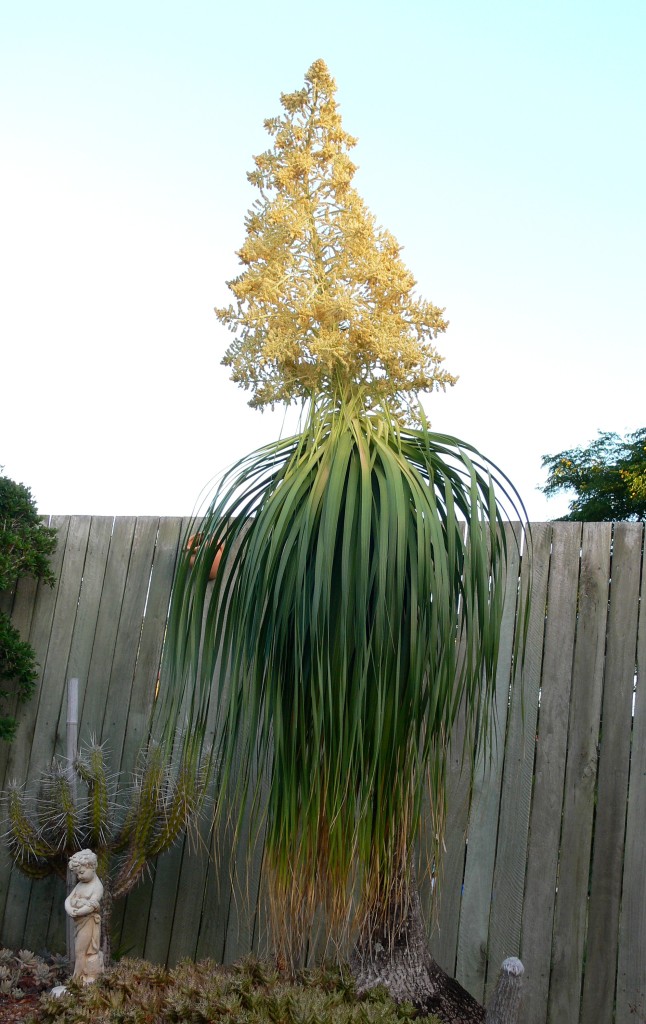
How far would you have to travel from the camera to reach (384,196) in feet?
8.68

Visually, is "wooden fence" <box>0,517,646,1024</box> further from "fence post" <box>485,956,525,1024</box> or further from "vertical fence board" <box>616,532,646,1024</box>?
"fence post" <box>485,956,525,1024</box>

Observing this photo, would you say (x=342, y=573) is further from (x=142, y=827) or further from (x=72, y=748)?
(x=72, y=748)

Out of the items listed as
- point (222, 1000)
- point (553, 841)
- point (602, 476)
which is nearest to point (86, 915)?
point (222, 1000)

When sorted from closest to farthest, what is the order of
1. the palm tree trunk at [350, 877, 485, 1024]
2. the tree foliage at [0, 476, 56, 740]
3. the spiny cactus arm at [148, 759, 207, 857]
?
the palm tree trunk at [350, 877, 485, 1024] < the spiny cactus arm at [148, 759, 207, 857] < the tree foliage at [0, 476, 56, 740]

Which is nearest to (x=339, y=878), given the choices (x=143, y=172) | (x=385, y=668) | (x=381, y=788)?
(x=381, y=788)

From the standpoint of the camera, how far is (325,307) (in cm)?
239

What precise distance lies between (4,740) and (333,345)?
2170mm

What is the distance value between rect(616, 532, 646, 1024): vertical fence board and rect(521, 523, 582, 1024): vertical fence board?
7.7 inches

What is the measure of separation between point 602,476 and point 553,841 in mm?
9993

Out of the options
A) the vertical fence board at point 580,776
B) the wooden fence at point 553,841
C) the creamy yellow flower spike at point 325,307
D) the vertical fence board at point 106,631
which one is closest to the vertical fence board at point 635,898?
the wooden fence at point 553,841

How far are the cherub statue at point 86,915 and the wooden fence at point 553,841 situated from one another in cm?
43

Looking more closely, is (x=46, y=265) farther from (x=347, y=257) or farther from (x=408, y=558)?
(x=408, y=558)

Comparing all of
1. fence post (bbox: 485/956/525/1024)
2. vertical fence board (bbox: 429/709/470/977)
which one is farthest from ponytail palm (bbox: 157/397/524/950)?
vertical fence board (bbox: 429/709/470/977)

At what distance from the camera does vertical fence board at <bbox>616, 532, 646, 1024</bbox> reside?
251 cm
